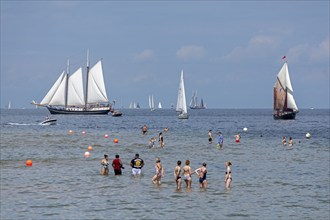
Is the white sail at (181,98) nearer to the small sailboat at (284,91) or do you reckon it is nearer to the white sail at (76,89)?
the small sailboat at (284,91)

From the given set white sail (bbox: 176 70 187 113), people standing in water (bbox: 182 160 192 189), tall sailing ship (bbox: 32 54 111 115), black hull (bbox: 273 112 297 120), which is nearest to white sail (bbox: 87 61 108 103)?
tall sailing ship (bbox: 32 54 111 115)

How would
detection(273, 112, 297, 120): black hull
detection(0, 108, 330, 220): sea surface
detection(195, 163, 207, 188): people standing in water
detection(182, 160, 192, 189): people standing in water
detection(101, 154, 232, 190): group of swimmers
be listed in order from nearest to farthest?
detection(0, 108, 330, 220): sea surface
detection(101, 154, 232, 190): group of swimmers
detection(182, 160, 192, 189): people standing in water
detection(195, 163, 207, 188): people standing in water
detection(273, 112, 297, 120): black hull

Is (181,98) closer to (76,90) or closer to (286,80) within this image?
(286,80)

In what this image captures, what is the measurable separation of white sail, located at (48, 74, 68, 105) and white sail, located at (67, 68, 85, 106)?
1820mm

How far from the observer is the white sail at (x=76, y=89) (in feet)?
625

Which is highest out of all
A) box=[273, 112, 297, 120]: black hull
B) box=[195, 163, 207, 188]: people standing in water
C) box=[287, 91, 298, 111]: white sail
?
box=[287, 91, 298, 111]: white sail

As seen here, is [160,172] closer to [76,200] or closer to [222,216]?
[76,200]

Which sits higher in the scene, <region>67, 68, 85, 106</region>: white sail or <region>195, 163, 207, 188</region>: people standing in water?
<region>67, 68, 85, 106</region>: white sail

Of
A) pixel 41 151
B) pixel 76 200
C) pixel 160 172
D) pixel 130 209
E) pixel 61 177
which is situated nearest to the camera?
pixel 130 209

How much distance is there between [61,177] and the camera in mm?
40969

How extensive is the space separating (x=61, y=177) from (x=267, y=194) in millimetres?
14550

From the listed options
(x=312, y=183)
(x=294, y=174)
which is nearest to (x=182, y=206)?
(x=312, y=183)

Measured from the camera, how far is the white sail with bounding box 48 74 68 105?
191m

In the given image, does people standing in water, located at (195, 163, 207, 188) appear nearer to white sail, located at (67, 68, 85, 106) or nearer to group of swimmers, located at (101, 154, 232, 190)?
group of swimmers, located at (101, 154, 232, 190)
